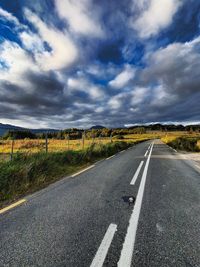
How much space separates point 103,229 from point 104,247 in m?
0.52

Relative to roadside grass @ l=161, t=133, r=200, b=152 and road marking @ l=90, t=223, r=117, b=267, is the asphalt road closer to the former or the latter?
road marking @ l=90, t=223, r=117, b=267

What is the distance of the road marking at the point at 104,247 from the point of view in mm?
2375

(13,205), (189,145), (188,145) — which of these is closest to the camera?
(13,205)

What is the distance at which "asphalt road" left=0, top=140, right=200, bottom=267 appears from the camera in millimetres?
2457

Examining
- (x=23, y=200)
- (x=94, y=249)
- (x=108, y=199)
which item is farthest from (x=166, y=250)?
(x=23, y=200)

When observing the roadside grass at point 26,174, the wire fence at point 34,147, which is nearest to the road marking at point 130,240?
the roadside grass at point 26,174

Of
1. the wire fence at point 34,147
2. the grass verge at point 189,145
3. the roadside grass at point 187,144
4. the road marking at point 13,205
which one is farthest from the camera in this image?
the roadside grass at point 187,144

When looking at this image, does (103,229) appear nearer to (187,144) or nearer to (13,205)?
(13,205)

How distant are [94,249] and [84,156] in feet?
32.9

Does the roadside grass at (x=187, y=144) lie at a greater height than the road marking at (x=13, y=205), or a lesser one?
greater

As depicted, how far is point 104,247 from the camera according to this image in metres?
2.69

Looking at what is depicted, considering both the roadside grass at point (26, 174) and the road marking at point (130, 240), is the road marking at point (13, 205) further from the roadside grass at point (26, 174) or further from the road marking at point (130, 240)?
the road marking at point (130, 240)

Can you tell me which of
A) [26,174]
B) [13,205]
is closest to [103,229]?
[13,205]

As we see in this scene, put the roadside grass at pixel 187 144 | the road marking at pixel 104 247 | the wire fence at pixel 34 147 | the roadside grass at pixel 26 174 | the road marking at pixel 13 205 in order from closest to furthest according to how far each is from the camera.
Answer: the road marking at pixel 104 247, the road marking at pixel 13 205, the roadside grass at pixel 26 174, the wire fence at pixel 34 147, the roadside grass at pixel 187 144
